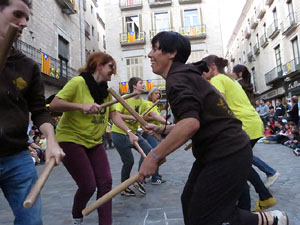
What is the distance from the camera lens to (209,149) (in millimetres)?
1921

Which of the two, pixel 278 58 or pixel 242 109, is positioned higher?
pixel 278 58

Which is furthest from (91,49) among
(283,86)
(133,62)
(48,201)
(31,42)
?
(48,201)

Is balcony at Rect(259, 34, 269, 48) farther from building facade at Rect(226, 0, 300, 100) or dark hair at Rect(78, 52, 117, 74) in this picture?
dark hair at Rect(78, 52, 117, 74)

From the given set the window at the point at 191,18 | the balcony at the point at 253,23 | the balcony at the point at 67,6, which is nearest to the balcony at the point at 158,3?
the window at the point at 191,18

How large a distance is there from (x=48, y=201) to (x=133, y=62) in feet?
77.6

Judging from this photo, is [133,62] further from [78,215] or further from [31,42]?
[78,215]

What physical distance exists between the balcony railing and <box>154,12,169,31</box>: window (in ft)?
36.6

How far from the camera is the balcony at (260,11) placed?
27.3m

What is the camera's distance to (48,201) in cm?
450

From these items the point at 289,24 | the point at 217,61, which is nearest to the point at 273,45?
the point at 289,24

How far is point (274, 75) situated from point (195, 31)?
26.6 feet

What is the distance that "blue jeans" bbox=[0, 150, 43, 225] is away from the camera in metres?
1.73

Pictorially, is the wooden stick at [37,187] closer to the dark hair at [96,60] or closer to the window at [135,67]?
the dark hair at [96,60]

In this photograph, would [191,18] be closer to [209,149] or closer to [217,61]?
[217,61]
